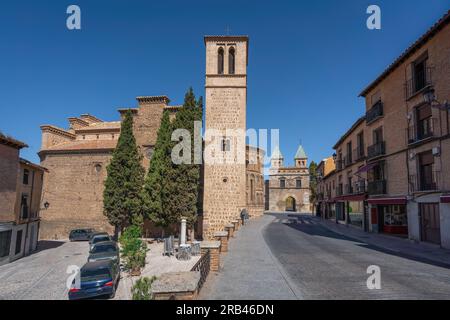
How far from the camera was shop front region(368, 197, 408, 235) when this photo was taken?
21078mm

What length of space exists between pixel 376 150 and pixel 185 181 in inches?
648

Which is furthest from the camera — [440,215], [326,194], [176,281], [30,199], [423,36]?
[326,194]

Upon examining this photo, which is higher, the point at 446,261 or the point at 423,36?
the point at 423,36

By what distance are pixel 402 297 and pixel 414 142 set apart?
561 inches

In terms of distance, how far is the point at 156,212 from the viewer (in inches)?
967

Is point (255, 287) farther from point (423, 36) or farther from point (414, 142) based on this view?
point (423, 36)

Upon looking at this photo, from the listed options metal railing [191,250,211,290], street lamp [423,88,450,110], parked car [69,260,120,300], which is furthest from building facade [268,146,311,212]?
metal railing [191,250,211,290]

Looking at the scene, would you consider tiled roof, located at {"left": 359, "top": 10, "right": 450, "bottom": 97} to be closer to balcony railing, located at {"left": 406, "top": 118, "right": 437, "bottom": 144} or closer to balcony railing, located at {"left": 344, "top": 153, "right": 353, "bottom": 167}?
balcony railing, located at {"left": 406, "top": 118, "right": 437, "bottom": 144}

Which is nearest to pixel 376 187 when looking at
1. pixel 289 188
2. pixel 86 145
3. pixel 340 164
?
pixel 340 164

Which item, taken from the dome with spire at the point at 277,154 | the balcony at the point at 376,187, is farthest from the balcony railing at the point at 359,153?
the dome with spire at the point at 277,154

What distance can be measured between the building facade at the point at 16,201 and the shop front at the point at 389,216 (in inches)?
1051

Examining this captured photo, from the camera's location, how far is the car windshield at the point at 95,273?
1066 centimetres

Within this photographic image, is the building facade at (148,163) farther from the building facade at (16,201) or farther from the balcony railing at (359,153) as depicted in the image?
the balcony railing at (359,153)

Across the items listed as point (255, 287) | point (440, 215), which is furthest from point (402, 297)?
point (440, 215)
